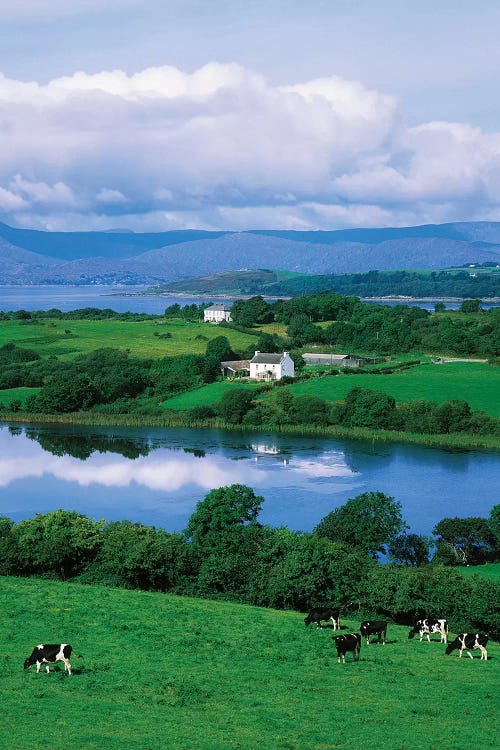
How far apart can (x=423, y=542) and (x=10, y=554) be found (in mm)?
13275

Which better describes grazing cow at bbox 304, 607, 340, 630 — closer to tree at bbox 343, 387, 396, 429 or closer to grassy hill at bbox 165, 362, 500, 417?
tree at bbox 343, 387, 396, 429

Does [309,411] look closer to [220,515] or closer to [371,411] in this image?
[371,411]

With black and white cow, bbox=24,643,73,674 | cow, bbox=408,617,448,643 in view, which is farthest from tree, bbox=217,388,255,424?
black and white cow, bbox=24,643,73,674

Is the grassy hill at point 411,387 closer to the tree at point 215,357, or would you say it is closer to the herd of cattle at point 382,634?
the tree at point 215,357

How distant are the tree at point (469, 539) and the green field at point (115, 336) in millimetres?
51283

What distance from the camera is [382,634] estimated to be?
19.9 metres

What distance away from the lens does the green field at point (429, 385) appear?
61.9 meters

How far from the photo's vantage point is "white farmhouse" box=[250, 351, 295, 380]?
7075cm

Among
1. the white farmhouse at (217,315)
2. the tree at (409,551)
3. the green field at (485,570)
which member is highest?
the white farmhouse at (217,315)

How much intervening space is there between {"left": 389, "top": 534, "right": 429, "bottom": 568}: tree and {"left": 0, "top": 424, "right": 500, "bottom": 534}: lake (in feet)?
14.9

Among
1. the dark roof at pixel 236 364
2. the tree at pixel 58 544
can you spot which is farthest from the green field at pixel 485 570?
the dark roof at pixel 236 364

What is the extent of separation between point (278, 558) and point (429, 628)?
5.65 meters

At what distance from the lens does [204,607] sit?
22.7 meters

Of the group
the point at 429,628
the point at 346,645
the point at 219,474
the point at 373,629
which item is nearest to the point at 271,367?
the point at 219,474
